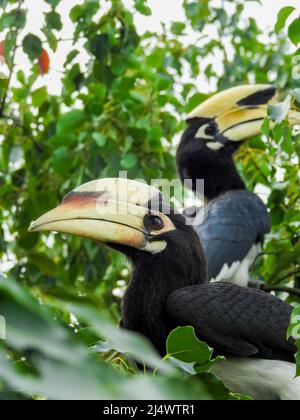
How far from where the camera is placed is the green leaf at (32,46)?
3.01 m

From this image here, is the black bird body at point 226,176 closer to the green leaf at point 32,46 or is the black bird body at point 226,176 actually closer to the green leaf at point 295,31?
the green leaf at point 32,46

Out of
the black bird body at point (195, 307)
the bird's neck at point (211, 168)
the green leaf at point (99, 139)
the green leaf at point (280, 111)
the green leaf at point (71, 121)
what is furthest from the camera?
the bird's neck at point (211, 168)

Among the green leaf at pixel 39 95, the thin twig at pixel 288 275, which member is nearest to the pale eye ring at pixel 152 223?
the thin twig at pixel 288 275

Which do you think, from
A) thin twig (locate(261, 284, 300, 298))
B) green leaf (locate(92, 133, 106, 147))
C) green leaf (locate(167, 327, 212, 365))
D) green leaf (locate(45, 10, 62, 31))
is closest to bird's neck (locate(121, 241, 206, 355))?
thin twig (locate(261, 284, 300, 298))

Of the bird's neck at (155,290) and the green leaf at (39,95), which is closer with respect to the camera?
the bird's neck at (155,290)

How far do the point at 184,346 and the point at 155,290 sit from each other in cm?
124

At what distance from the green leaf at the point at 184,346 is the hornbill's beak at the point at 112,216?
101 cm

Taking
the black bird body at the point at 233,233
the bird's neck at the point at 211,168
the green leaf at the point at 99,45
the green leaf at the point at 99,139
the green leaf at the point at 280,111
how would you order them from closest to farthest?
the green leaf at the point at 280,111 → the green leaf at the point at 99,45 → the green leaf at the point at 99,139 → the black bird body at the point at 233,233 → the bird's neck at the point at 211,168

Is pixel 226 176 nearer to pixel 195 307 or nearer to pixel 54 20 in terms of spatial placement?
pixel 54 20

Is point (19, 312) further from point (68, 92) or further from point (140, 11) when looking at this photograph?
point (68, 92)

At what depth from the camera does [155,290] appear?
8.27ft

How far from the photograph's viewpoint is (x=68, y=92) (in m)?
3.85
